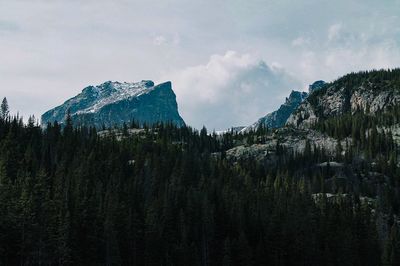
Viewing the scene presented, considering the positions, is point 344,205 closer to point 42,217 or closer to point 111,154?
point 111,154

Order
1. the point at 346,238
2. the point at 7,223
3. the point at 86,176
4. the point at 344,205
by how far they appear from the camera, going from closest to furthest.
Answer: the point at 7,223, the point at 346,238, the point at 86,176, the point at 344,205

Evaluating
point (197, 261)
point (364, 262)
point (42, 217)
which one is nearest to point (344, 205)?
point (364, 262)

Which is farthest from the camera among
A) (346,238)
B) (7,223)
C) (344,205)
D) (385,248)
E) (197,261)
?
(344,205)

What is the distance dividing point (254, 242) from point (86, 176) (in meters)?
49.1

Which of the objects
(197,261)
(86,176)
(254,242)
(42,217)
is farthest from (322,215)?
(42,217)

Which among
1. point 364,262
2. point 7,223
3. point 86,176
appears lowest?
point 364,262

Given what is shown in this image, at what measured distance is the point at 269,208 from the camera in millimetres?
141875

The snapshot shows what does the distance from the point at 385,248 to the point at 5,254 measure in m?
93.2

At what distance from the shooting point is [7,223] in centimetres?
8494

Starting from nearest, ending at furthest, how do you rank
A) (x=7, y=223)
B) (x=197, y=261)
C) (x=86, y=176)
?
(x=7, y=223) < (x=197, y=261) < (x=86, y=176)

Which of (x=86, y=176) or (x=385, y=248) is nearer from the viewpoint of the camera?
(x=385, y=248)

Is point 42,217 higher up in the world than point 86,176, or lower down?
lower down

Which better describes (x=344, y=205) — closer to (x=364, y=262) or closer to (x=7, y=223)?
(x=364, y=262)

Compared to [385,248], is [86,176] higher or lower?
higher
